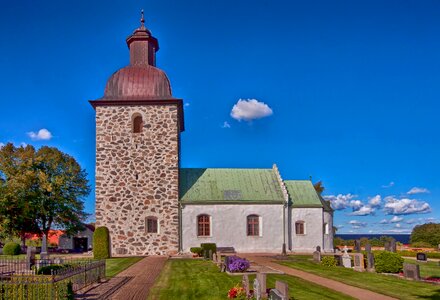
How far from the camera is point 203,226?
108 feet

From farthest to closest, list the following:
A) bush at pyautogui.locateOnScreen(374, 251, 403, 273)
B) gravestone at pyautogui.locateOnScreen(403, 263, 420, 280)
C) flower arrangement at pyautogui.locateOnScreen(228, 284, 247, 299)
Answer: bush at pyautogui.locateOnScreen(374, 251, 403, 273) → gravestone at pyautogui.locateOnScreen(403, 263, 420, 280) → flower arrangement at pyautogui.locateOnScreen(228, 284, 247, 299)

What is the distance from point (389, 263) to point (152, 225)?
52.8 feet

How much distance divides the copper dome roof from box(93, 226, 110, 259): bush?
9.24 m

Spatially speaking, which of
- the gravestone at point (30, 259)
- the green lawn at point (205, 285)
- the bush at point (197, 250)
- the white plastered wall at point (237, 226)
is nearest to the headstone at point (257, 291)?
the green lawn at point (205, 285)

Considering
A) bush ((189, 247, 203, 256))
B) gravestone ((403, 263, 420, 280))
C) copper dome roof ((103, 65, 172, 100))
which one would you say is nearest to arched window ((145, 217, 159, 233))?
bush ((189, 247, 203, 256))

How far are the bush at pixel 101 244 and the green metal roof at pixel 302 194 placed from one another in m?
13.9

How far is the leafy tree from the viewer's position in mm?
42750

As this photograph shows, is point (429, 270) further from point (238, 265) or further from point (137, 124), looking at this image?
point (137, 124)

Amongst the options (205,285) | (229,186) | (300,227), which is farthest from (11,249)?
(205,285)

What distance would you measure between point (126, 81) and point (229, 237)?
13387mm

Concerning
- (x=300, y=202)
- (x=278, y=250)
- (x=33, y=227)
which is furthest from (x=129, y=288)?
(x=33, y=227)

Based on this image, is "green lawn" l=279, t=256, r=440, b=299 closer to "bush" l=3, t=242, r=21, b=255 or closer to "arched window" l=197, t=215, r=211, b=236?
"arched window" l=197, t=215, r=211, b=236

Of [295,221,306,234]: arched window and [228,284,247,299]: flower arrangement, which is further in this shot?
[295,221,306,234]: arched window

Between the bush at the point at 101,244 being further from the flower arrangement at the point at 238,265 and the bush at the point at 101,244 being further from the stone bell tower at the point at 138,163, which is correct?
the flower arrangement at the point at 238,265
